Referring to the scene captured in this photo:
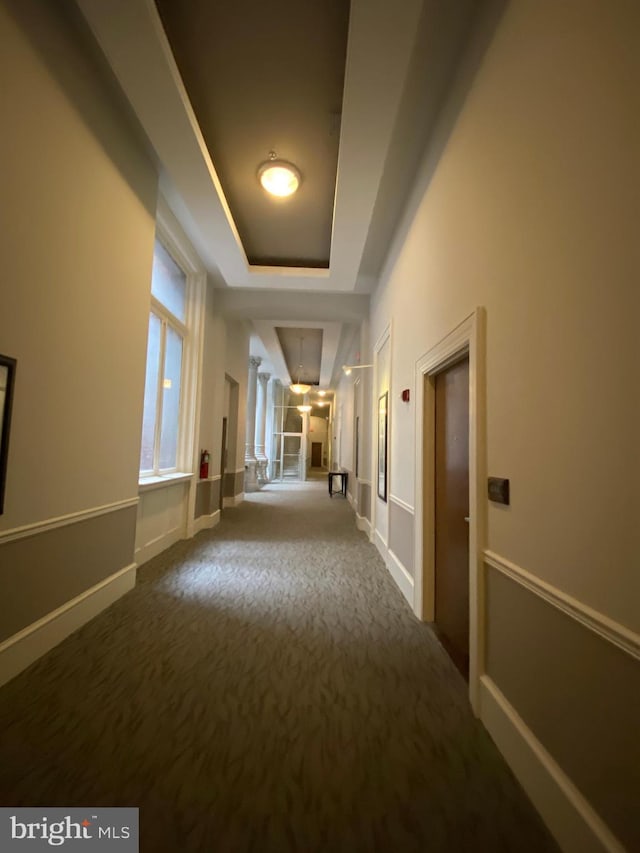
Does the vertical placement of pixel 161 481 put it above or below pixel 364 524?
above

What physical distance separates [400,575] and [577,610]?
242 cm

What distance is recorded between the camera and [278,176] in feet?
11.6

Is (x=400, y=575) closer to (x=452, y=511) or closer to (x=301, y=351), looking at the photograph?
(x=452, y=511)

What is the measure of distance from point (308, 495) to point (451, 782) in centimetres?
888

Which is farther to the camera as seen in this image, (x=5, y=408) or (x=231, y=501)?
(x=231, y=501)

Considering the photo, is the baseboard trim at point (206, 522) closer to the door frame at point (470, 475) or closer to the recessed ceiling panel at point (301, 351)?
the door frame at point (470, 475)

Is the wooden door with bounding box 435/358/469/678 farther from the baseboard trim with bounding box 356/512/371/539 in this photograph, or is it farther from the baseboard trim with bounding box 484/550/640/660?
the baseboard trim with bounding box 356/512/371/539

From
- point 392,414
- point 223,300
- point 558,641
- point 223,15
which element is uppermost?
point 223,15

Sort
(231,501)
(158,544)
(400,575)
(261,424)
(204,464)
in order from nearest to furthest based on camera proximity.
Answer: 1. (400,575)
2. (158,544)
3. (204,464)
4. (231,501)
5. (261,424)

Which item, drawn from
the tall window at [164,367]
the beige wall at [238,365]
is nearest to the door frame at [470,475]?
the tall window at [164,367]

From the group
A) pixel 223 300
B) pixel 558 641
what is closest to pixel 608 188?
pixel 558 641

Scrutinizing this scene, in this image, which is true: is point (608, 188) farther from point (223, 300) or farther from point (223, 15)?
point (223, 300)

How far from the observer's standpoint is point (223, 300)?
580 centimetres

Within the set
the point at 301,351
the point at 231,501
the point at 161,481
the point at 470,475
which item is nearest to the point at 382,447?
the point at 470,475
